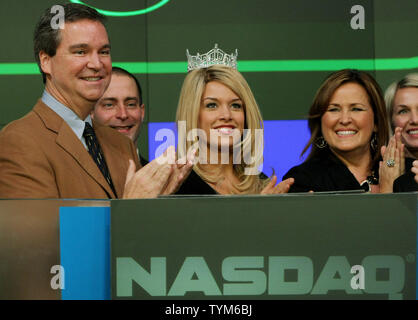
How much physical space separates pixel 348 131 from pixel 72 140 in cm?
128

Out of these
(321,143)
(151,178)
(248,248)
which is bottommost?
(248,248)

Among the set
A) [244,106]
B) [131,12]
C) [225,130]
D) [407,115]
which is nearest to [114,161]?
[225,130]

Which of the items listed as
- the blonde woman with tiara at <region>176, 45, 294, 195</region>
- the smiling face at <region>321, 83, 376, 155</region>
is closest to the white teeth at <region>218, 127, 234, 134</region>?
the blonde woman with tiara at <region>176, 45, 294, 195</region>

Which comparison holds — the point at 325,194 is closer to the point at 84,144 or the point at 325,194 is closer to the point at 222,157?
the point at 84,144

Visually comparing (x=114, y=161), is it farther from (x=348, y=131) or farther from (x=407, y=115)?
(x=407, y=115)

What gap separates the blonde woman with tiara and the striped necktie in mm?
554

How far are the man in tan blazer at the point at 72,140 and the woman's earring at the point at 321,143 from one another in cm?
91

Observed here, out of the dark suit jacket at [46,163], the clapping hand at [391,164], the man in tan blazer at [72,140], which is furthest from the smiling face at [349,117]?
the dark suit jacket at [46,163]

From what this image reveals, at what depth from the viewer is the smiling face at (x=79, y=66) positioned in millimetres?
2027

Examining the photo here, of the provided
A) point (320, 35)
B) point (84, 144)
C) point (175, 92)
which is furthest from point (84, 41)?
point (320, 35)

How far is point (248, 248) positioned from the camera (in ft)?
3.22

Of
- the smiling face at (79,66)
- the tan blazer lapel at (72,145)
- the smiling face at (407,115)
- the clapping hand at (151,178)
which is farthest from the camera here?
the smiling face at (407,115)

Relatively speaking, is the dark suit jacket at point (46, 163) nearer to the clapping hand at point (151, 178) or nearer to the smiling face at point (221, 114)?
the clapping hand at point (151, 178)

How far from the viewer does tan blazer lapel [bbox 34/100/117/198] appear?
1.75 m
